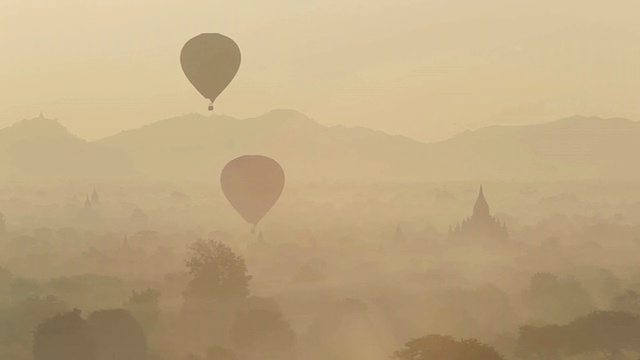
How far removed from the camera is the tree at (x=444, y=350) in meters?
6.63

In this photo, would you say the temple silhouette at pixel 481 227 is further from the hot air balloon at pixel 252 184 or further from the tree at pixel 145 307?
the tree at pixel 145 307

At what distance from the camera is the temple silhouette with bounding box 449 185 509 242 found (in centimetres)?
710

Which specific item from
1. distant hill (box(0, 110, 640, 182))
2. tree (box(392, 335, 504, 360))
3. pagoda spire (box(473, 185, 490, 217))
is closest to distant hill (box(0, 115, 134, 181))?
distant hill (box(0, 110, 640, 182))

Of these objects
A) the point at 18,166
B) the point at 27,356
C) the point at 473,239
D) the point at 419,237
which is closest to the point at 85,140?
the point at 18,166

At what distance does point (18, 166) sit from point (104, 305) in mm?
1824

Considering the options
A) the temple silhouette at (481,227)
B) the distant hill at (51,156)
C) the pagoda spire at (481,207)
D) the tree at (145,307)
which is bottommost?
the tree at (145,307)

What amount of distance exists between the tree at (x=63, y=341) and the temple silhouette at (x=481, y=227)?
11.9 ft

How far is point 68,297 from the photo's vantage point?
711 cm

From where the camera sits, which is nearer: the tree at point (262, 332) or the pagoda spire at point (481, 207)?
the tree at point (262, 332)

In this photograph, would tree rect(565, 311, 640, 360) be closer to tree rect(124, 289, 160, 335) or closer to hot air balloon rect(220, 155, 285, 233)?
hot air balloon rect(220, 155, 285, 233)

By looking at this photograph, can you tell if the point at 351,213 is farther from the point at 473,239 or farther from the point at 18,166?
the point at 18,166

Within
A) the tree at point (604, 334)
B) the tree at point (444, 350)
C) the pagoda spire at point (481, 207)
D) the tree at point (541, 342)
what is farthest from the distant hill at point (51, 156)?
the tree at point (604, 334)

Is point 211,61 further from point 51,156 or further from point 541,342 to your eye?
point 541,342

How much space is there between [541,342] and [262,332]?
255 centimetres
